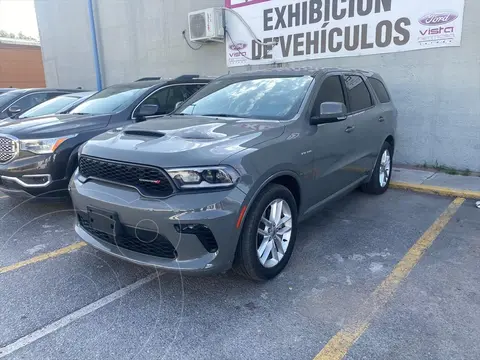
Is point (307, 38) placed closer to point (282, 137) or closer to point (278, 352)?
point (282, 137)

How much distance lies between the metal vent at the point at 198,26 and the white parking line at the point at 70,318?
7260mm

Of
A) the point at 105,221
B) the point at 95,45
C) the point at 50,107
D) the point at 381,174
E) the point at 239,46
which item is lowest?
the point at 381,174

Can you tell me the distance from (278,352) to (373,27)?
6.44 metres

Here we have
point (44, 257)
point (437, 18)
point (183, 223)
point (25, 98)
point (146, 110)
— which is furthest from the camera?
point (25, 98)

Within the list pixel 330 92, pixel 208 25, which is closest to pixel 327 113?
pixel 330 92

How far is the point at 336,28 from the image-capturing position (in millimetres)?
7430

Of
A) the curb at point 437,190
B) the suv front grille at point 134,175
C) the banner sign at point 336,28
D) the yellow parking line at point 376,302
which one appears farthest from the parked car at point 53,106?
the yellow parking line at point 376,302

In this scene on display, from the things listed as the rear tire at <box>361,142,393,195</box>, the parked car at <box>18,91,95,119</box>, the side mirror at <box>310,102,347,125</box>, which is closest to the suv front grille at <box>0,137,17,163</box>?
the parked car at <box>18,91,95,119</box>

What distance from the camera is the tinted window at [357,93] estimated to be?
15.0 feet

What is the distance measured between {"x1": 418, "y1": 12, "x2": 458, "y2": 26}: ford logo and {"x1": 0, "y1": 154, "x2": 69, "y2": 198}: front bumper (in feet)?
20.3

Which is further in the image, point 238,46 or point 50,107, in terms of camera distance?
point 238,46

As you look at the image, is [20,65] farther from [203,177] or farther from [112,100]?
[203,177]

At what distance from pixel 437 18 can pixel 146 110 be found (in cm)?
504

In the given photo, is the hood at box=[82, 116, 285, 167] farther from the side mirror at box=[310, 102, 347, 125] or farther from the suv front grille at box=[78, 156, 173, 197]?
the side mirror at box=[310, 102, 347, 125]
